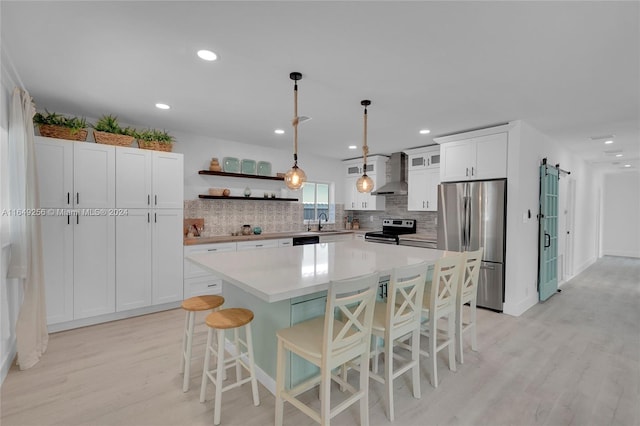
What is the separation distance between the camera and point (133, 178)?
3.73 m

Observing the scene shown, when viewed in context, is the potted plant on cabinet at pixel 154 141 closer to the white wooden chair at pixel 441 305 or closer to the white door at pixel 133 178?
the white door at pixel 133 178

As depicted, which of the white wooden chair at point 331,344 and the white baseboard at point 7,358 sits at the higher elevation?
the white wooden chair at point 331,344

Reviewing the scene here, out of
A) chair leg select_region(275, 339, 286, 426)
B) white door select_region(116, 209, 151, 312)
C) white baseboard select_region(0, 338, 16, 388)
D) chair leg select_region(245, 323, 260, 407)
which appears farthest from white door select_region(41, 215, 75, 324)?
chair leg select_region(275, 339, 286, 426)

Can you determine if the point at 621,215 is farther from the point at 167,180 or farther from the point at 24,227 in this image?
the point at 24,227

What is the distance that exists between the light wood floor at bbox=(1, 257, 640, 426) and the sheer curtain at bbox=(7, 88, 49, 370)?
0.25 m

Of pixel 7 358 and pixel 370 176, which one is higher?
pixel 370 176

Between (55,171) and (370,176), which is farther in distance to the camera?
(370,176)

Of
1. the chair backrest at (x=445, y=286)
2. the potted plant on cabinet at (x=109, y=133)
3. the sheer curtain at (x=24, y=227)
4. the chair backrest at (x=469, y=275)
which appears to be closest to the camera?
the chair backrest at (x=445, y=286)

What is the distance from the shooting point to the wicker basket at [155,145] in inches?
152

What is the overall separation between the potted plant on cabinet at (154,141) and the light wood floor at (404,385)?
7.06 ft

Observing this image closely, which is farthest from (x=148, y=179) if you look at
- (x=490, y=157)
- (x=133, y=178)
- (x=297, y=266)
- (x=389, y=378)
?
(x=490, y=157)

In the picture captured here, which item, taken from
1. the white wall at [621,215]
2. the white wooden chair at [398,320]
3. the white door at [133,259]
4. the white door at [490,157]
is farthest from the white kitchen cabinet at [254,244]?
the white wall at [621,215]

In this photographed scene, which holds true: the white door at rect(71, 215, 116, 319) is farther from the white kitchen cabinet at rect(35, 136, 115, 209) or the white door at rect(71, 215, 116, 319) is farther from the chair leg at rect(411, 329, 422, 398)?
the chair leg at rect(411, 329, 422, 398)

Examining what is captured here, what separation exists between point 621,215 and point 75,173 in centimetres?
1257
